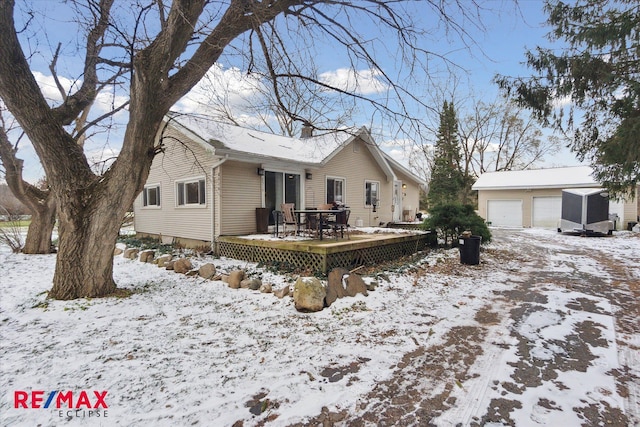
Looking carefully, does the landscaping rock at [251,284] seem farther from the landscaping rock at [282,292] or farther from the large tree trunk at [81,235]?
the large tree trunk at [81,235]

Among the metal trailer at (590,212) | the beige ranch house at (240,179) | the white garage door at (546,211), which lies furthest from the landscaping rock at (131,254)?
the white garage door at (546,211)

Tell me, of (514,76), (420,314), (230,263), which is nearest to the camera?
(420,314)

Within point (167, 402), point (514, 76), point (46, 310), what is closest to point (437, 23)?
point (514, 76)

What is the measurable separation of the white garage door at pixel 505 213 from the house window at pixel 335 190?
13.0 meters

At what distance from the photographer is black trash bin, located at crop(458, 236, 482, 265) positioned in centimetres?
768

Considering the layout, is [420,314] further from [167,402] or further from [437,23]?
[437,23]

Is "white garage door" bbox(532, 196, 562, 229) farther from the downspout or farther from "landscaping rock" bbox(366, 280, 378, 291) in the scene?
the downspout

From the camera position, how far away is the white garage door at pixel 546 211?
1828 centimetres

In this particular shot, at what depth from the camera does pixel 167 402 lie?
2.51m

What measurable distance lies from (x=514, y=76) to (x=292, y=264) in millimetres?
6166

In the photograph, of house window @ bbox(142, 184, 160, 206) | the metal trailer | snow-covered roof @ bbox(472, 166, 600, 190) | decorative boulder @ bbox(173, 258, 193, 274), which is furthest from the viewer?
snow-covered roof @ bbox(472, 166, 600, 190)

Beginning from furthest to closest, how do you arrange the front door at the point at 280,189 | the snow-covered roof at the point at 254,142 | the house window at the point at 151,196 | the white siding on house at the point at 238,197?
1. the house window at the point at 151,196
2. the front door at the point at 280,189
3. the white siding on house at the point at 238,197
4. the snow-covered roof at the point at 254,142

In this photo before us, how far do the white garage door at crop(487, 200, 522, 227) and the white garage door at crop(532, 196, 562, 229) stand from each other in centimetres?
81

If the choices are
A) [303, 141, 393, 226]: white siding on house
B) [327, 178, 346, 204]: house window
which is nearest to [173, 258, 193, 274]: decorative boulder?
[303, 141, 393, 226]: white siding on house
